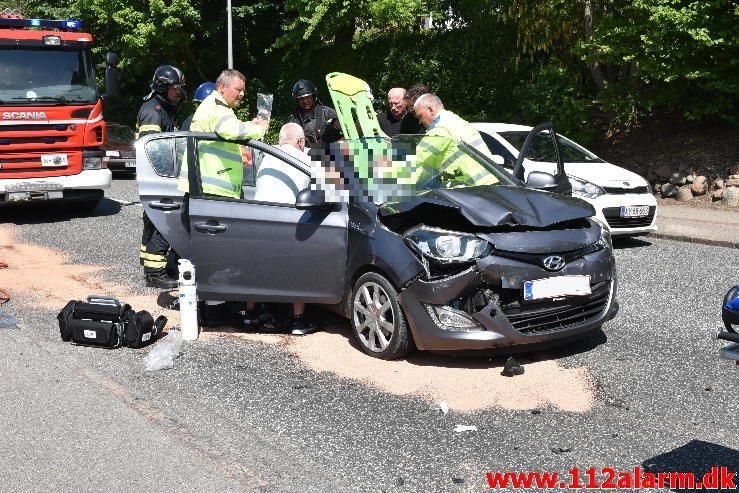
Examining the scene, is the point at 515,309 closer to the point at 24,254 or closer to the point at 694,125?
the point at 24,254

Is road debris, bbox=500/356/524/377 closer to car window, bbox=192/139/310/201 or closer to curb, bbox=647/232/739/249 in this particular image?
car window, bbox=192/139/310/201

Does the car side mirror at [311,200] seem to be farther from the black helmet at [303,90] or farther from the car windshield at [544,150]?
the car windshield at [544,150]

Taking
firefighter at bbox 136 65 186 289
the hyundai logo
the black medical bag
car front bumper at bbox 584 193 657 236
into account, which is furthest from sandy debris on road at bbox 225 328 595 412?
car front bumper at bbox 584 193 657 236

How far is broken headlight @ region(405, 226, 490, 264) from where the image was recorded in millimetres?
5805

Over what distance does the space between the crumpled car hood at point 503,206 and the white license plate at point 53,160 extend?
27.7 feet

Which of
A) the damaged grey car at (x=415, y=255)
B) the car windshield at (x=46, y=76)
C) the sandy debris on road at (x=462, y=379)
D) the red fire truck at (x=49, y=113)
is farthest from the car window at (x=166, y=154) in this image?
the car windshield at (x=46, y=76)

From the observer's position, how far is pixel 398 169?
6602mm

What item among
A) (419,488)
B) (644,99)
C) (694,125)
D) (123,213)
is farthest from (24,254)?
(694,125)

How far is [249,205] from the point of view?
679 cm

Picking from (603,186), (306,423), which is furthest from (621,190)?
(306,423)

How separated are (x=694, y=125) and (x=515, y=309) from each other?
12.5m

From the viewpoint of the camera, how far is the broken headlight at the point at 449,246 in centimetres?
580

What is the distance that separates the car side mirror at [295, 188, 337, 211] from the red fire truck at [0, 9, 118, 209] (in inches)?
309

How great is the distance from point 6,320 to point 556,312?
4570mm
